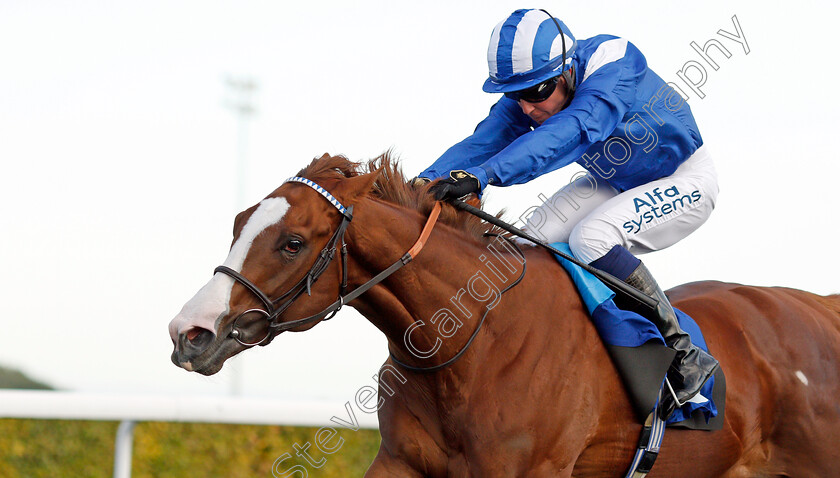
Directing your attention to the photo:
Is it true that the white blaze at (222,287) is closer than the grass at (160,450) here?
Yes

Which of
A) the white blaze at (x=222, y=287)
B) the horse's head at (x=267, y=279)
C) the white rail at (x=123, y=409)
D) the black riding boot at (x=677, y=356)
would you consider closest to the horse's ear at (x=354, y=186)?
the horse's head at (x=267, y=279)

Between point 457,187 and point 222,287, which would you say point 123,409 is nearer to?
point 222,287

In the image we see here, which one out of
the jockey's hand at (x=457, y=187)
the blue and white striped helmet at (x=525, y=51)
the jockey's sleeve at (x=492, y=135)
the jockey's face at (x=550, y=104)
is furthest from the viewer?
the jockey's sleeve at (x=492, y=135)

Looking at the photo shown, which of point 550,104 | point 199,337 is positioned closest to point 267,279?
point 199,337

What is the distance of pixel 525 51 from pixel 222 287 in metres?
1.60

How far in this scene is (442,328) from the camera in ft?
9.71

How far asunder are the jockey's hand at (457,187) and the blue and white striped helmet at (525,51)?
530 mm

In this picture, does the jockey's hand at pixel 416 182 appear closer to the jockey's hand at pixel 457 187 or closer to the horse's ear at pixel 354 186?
the jockey's hand at pixel 457 187

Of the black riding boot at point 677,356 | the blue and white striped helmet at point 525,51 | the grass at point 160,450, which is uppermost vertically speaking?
the blue and white striped helmet at point 525,51

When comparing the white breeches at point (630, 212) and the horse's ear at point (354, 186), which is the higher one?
the horse's ear at point (354, 186)

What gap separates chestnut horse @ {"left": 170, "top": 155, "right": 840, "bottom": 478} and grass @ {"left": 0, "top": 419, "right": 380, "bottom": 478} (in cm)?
145

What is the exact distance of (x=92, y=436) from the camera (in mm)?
3914

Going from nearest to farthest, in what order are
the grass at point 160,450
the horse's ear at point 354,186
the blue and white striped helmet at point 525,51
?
the horse's ear at point 354,186
the blue and white striped helmet at point 525,51
the grass at point 160,450

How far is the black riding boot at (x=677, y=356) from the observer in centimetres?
328
